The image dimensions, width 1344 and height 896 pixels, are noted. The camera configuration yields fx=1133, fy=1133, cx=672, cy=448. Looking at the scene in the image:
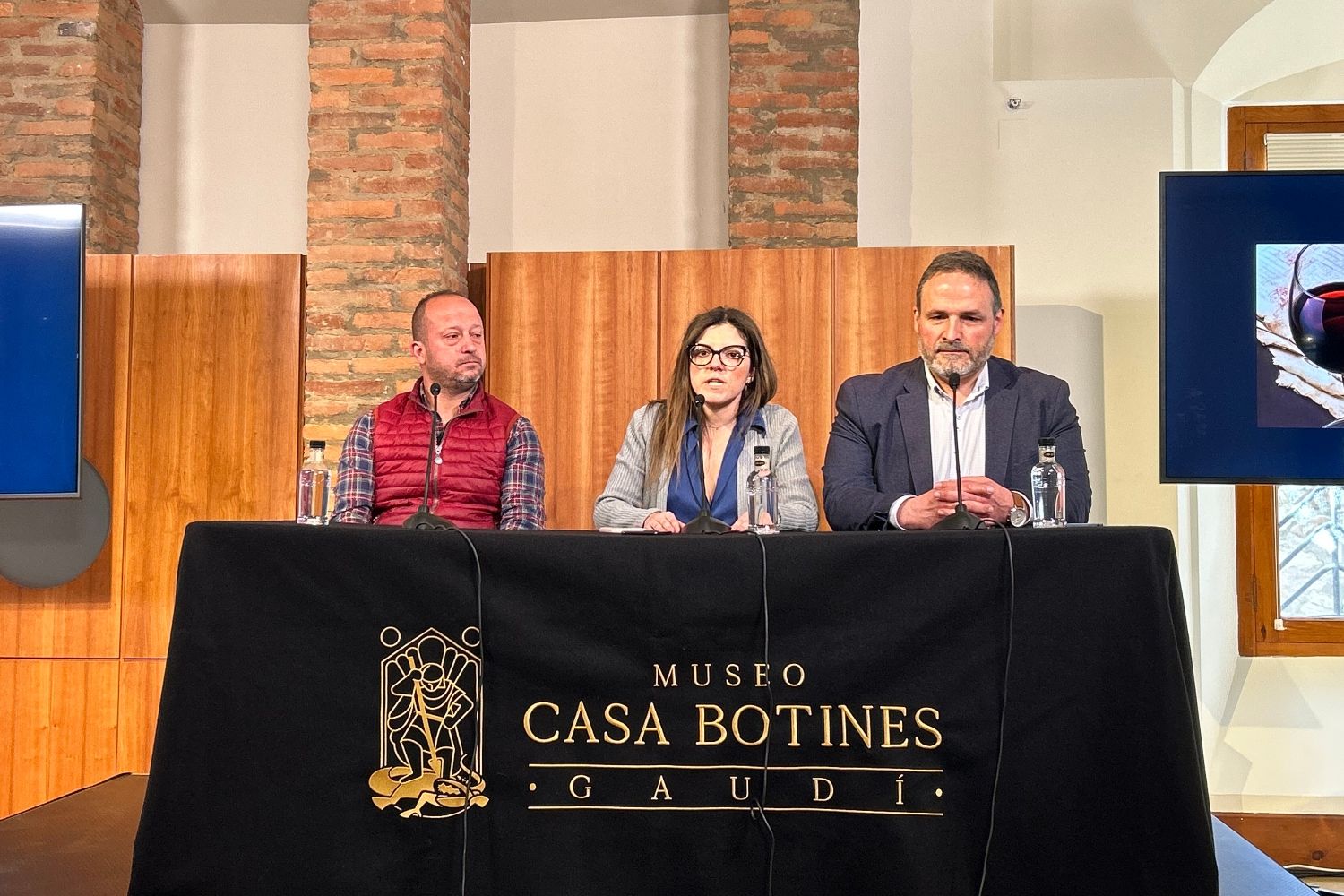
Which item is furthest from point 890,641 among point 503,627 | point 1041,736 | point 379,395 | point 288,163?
point 288,163

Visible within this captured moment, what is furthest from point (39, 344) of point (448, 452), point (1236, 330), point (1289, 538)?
point (1289, 538)

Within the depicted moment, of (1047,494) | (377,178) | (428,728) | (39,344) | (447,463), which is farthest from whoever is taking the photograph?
(377,178)

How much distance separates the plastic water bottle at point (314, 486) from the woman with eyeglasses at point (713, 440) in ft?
2.00

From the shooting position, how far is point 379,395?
3.92m

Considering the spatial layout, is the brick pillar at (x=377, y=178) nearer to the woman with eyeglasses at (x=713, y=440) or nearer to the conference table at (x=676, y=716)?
the woman with eyeglasses at (x=713, y=440)

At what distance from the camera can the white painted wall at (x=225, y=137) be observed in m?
5.02

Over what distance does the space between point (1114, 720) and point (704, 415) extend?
124cm

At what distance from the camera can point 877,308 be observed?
3.76 metres

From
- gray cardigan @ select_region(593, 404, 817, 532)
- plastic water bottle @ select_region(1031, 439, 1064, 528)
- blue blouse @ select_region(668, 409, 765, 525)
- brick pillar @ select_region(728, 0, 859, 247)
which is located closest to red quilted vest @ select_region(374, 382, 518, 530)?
gray cardigan @ select_region(593, 404, 817, 532)

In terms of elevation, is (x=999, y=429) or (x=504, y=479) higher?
(x=999, y=429)

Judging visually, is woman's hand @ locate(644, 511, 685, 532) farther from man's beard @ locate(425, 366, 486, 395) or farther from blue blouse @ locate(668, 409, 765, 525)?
man's beard @ locate(425, 366, 486, 395)

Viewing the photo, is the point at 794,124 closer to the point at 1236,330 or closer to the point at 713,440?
the point at 1236,330

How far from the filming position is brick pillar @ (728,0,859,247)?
13.8 ft

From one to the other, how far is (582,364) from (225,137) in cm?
238
